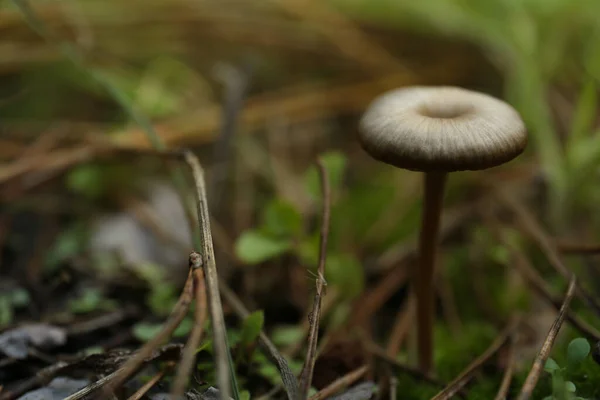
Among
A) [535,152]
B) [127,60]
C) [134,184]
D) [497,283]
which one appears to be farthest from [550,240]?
[127,60]

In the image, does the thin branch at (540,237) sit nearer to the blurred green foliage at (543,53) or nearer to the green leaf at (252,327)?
the blurred green foliage at (543,53)

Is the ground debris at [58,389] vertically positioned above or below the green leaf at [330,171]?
below

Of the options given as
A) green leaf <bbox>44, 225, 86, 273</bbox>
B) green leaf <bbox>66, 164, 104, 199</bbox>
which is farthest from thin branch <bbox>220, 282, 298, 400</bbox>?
green leaf <bbox>66, 164, 104, 199</bbox>

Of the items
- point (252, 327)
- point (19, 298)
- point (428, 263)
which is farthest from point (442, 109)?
point (19, 298)

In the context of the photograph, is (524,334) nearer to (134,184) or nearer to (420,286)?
(420,286)

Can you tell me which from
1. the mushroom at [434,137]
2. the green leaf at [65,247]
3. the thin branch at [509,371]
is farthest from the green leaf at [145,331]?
the thin branch at [509,371]
